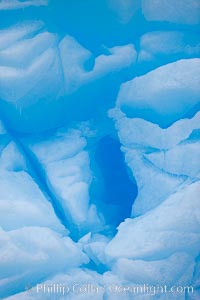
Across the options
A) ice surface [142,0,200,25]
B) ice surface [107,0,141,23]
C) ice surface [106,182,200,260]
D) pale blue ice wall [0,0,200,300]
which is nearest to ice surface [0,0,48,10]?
pale blue ice wall [0,0,200,300]

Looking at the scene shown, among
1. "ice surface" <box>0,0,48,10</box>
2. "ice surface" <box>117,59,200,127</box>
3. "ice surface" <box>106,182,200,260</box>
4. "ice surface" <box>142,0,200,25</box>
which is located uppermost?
"ice surface" <box>0,0,48,10</box>

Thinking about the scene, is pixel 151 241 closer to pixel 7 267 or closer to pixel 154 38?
pixel 7 267

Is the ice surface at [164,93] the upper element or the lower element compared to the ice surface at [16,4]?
lower

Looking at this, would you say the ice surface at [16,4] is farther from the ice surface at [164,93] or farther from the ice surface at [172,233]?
the ice surface at [172,233]

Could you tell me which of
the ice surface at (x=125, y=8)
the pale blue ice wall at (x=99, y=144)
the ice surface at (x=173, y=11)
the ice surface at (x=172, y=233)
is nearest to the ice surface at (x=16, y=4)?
the pale blue ice wall at (x=99, y=144)

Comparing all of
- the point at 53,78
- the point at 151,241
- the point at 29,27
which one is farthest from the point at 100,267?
the point at 29,27

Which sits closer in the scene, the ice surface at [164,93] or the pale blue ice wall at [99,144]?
the pale blue ice wall at [99,144]

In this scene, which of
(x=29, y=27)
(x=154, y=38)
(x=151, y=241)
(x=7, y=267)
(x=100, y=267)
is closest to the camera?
(x=7, y=267)

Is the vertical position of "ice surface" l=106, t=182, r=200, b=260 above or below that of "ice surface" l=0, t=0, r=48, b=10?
below

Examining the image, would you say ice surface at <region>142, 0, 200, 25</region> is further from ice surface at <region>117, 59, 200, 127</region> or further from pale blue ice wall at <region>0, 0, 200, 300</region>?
ice surface at <region>117, 59, 200, 127</region>
